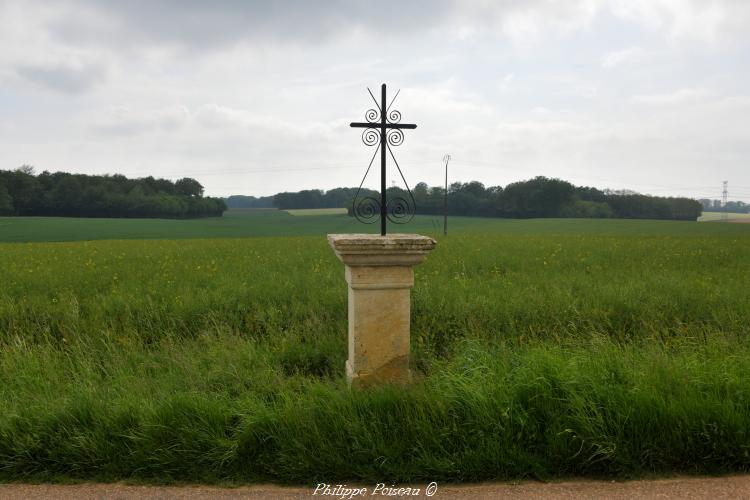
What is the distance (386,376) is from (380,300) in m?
0.61

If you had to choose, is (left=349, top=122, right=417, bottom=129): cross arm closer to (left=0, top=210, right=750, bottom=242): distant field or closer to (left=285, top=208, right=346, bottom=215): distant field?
(left=0, top=210, right=750, bottom=242): distant field

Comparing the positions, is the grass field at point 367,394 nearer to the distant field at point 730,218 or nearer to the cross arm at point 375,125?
the cross arm at point 375,125

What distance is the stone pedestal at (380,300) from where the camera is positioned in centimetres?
342

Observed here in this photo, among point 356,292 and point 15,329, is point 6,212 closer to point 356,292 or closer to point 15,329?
point 15,329

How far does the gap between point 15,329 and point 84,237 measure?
3049 cm

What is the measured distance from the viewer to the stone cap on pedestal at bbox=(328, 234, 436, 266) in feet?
11.1

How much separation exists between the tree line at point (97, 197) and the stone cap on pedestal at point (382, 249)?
48.8m

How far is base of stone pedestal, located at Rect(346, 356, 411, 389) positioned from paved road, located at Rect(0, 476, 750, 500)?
1.01m

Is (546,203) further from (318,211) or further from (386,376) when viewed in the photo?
(386,376)

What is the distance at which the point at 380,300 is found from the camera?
11.8 ft

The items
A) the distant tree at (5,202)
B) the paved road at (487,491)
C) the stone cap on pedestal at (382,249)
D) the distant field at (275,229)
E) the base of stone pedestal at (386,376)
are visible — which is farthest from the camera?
the distant tree at (5,202)

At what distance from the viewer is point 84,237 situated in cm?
3225

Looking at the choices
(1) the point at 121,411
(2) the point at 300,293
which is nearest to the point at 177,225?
Result: (2) the point at 300,293

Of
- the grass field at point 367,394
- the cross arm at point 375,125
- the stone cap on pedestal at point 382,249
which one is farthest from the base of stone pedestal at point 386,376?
the cross arm at point 375,125
